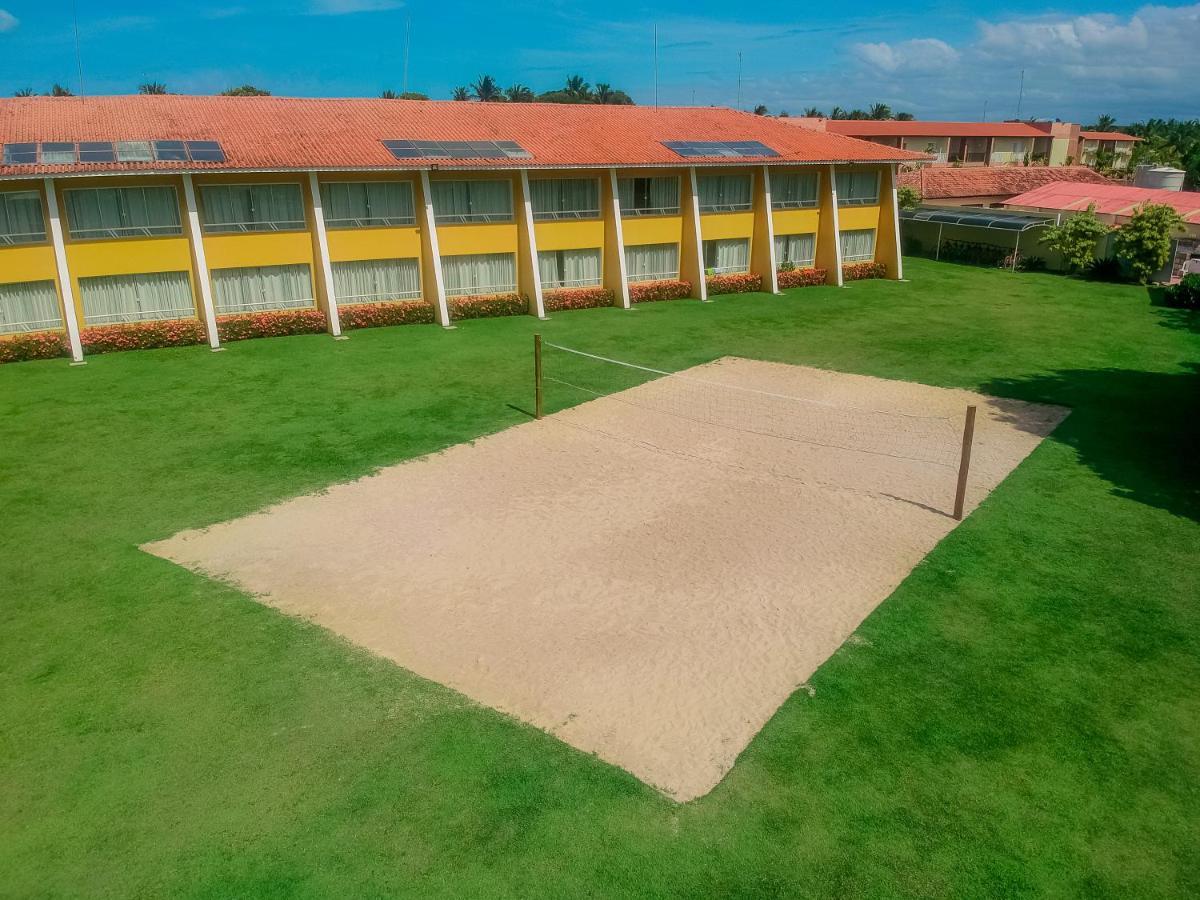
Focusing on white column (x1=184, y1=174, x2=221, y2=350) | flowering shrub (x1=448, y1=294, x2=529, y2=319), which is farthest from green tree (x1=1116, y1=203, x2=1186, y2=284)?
white column (x1=184, y1=174, x2=221, y2=350)

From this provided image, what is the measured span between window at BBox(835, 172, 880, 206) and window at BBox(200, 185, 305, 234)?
27764mm

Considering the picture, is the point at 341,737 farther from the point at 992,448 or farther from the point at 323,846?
the point at 992,448

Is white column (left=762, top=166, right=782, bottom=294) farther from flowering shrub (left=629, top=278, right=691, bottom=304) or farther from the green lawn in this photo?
the green lawn

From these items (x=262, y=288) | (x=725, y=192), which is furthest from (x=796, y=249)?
(x=262, y=288)

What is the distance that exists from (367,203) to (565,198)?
28.6ft

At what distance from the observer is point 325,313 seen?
3244cm

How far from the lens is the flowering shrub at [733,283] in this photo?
41.3 meters

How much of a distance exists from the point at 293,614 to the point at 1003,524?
45.2 feet

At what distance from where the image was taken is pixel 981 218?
160ft

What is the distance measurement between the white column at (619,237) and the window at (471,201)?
452cm

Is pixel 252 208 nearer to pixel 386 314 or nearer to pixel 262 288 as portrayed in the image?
pixel 262 288

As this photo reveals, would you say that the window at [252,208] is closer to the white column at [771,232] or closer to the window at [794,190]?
the white column at [771,232]

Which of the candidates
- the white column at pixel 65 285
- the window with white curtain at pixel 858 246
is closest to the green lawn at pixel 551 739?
the white column at pixel 65 285

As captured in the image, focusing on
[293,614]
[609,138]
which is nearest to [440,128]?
[609,138]
